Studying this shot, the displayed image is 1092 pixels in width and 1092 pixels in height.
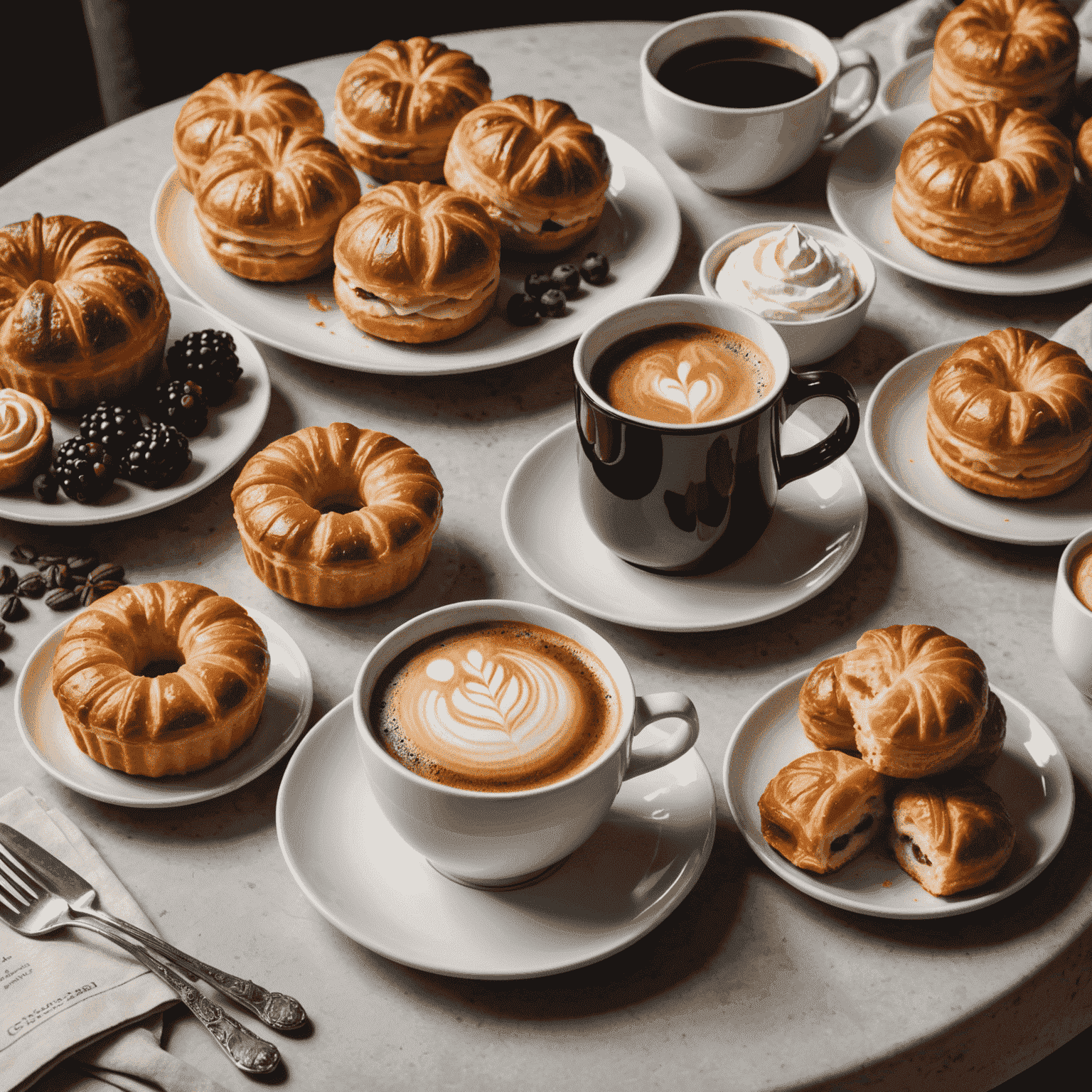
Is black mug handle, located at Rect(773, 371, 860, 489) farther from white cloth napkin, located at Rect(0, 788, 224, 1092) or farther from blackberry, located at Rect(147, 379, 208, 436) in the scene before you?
white cloth napkin, located at Rect(0, 788, 224, 1092)

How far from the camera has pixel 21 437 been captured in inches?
62.1

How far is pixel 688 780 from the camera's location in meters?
1.26

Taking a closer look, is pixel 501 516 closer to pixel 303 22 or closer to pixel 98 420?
pixel 98 420

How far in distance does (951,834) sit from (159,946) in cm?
74

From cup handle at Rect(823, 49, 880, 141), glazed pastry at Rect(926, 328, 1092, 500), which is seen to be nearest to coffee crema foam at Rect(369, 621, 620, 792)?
glazed pastry at Rect(926, 328, 1092, 500)

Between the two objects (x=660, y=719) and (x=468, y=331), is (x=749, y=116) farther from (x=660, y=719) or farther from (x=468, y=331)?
(x=660, y=719)

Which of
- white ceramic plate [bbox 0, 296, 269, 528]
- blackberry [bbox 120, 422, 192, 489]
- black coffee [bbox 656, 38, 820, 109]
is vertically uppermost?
black coffee [bbox 656, 38, 820, 109]

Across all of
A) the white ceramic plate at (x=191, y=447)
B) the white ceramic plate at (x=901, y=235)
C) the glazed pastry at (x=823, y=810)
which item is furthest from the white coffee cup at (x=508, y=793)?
the white ceramic plate at (x=901, y=235)

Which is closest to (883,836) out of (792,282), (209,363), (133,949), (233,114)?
(133,949)

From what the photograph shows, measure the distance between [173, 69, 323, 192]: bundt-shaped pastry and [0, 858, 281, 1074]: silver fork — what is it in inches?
47.0

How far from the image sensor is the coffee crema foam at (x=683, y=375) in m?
1.44

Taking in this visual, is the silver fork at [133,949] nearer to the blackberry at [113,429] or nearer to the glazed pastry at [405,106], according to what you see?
the blackberry at [113,429]

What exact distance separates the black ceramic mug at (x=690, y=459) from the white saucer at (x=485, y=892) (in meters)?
0.29

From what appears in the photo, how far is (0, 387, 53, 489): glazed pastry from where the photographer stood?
1562 millimetres
